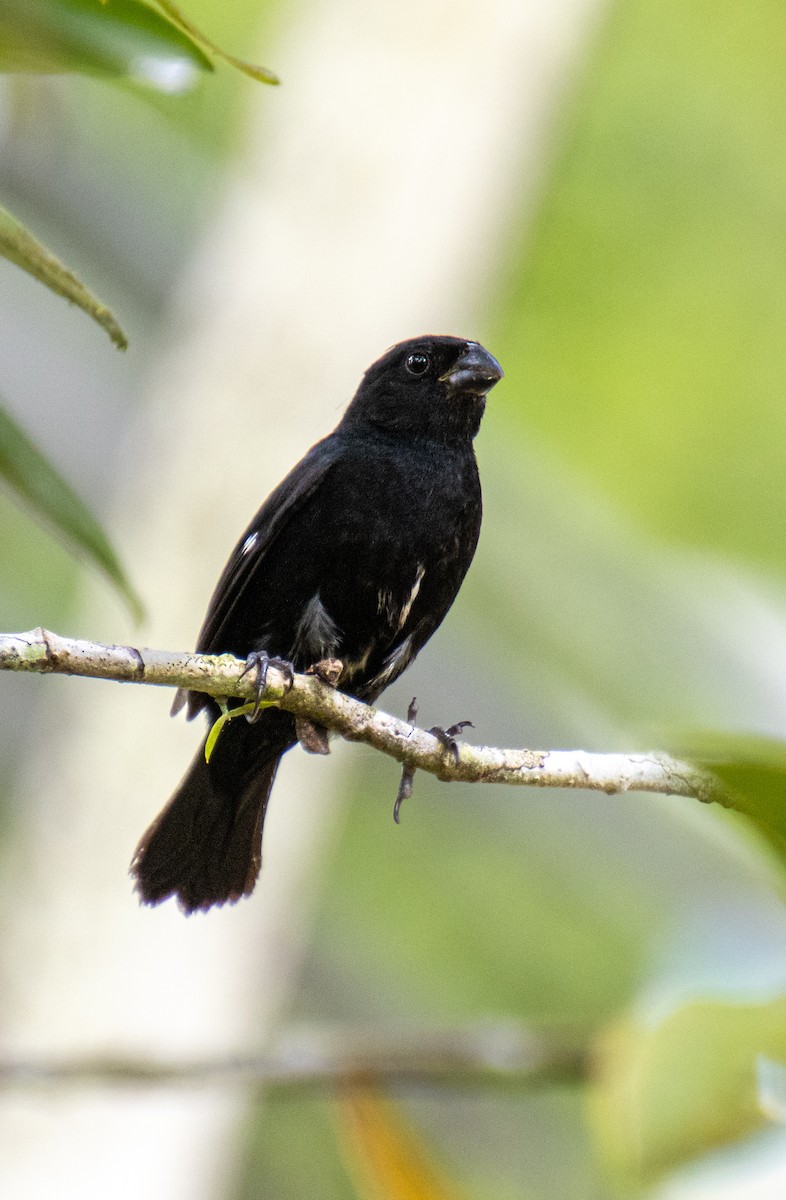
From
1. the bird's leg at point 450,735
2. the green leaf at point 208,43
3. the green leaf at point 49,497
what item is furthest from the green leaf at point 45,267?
the bird's leg at point 450,735

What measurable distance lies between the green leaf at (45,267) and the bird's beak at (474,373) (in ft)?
6.28

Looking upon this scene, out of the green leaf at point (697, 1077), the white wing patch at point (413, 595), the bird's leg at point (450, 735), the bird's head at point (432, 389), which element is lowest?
the green leaf at point (697, 1077)

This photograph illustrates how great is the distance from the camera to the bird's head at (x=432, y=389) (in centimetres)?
354

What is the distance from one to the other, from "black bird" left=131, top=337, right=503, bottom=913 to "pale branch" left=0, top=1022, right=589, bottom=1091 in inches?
20.8

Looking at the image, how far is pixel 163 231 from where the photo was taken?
28.0ft

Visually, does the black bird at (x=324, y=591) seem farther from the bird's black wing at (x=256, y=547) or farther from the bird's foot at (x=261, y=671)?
the bird's foot at (x=261, y=671)

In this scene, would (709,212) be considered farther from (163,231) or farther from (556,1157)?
(556,1157)

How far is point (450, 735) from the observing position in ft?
8.75

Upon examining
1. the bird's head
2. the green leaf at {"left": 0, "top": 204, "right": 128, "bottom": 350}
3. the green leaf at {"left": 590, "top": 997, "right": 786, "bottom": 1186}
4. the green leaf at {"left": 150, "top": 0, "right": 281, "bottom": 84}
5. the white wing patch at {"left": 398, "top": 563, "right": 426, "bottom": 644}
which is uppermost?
the green leaf at {"left": 150, "top": 0, "right": 281, "bottom": 84}

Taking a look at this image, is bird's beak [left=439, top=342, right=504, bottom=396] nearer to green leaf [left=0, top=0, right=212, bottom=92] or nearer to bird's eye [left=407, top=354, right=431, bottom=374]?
bird's eye [left=407, top=354, right=431, bottom=374]

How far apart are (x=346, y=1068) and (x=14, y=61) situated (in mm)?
1898

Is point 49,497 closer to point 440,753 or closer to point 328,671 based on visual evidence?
point 440,753

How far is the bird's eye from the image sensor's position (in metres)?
3.69

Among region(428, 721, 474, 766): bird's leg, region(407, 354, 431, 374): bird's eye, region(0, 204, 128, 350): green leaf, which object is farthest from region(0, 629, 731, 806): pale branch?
region(407, 354, 431, 374): bird's eye
